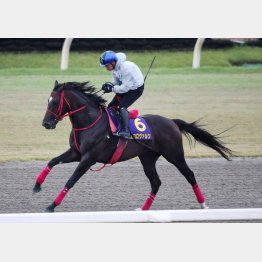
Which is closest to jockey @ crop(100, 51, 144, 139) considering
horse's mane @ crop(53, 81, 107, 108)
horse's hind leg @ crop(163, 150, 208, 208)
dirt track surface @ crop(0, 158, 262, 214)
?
horse's mane @ crop(53, 81, 107, 108)

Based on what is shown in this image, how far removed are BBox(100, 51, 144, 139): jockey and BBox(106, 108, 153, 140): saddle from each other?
0.06 meters

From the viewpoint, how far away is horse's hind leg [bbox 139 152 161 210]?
9.04 metres

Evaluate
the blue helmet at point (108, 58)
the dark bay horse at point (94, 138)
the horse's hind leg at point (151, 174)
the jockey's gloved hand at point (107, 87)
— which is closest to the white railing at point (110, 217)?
the dark bay horse at point (94, 138)

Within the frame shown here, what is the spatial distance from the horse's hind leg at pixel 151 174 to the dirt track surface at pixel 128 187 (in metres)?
0.31

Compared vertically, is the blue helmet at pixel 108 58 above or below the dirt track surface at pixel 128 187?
above

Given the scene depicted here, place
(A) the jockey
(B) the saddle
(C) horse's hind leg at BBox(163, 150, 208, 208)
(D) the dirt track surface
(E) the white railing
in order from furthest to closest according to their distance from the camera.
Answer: (D) the dirt track surface → (C) horse's hind leg at BBox(163, 150, 208, 208) → (B) the saddle → (A) the jockey → (E) the white railing

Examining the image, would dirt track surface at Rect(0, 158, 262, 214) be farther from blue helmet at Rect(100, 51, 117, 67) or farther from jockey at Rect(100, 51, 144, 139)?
blue helmet at Rect(100, 51, 117, 67)

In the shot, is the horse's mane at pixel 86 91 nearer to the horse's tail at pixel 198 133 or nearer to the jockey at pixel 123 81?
the jockey at pixel 123 81

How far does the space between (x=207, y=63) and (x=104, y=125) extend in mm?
8528

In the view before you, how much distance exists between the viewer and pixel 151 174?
30.1ft

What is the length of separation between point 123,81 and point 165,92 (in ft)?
26.5

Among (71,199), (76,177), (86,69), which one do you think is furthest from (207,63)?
(76,177)

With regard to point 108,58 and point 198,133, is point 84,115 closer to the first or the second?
point 108,58

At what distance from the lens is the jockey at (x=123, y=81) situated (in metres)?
8.97
